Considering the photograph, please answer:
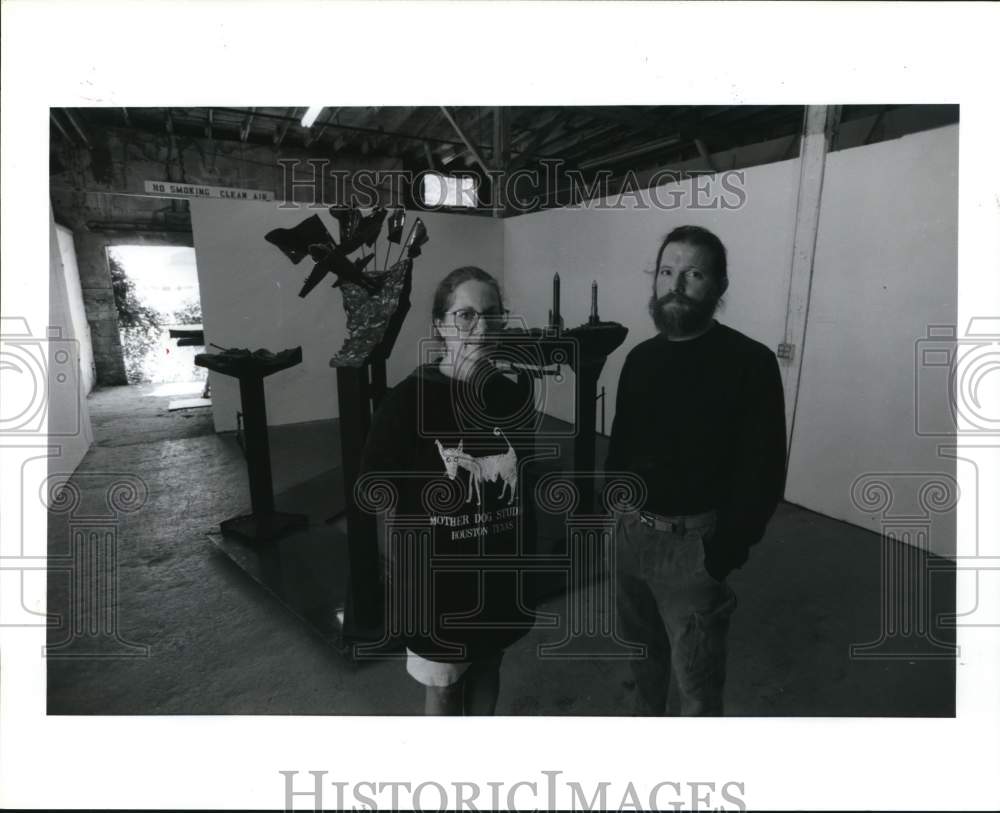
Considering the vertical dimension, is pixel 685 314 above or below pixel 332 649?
above

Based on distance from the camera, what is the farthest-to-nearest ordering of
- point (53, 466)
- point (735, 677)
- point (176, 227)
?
point (176, 227) → point (735, 677) → point (53, 466)

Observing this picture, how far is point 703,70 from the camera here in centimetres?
114

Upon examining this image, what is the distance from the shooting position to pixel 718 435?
1.19 metres

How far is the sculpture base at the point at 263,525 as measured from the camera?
217 cm

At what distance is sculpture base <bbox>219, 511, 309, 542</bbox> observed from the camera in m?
2.17

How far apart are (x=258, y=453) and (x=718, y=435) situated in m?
2.00

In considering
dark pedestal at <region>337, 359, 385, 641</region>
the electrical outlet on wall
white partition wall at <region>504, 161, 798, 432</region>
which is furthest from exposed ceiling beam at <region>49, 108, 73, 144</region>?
the electrical outlet on wall

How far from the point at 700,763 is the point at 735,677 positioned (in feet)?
1.08

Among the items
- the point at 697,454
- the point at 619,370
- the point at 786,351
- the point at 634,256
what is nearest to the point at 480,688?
the point at 697,454

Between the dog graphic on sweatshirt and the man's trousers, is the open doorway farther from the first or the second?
the man's trousers

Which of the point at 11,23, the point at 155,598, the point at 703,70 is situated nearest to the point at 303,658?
the point at 155,598

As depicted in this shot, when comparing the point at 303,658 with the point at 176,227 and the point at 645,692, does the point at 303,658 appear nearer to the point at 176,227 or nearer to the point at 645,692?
the point at 645,692

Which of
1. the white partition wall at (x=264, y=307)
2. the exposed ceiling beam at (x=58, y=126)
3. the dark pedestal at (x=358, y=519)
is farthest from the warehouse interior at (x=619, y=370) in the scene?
the white partition wall at (x=264, y=307)

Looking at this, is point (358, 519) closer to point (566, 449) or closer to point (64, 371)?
point (566, 449)
